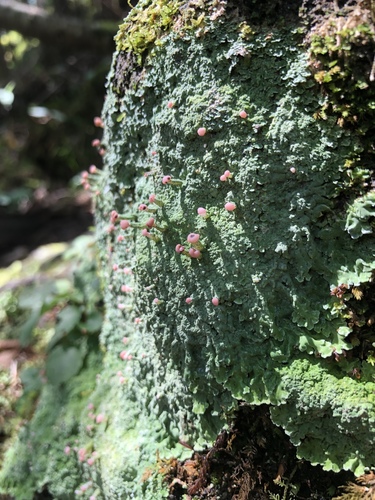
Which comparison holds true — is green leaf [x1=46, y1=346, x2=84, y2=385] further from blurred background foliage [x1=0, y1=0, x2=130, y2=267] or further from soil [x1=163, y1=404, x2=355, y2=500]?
blurred background foliage [x1=0, y1=0, x2=130, y2=267]

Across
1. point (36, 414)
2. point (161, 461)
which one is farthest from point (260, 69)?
point (36, 414)

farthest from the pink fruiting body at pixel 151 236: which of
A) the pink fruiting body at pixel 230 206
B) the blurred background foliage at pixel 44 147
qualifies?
the blurred background foliage at pixel 44 147

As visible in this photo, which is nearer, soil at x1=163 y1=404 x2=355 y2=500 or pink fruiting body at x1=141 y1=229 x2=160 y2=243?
soil at x1=163 y1=404 x2=355 y2=500

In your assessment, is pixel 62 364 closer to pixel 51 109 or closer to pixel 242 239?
pixel 242 239

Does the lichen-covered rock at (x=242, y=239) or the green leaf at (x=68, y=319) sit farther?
the green leaf at (x=68, y=319)

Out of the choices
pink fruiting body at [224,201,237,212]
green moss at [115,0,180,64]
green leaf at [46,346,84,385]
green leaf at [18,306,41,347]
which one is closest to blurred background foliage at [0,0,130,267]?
green leaf at [18,306,41,347]

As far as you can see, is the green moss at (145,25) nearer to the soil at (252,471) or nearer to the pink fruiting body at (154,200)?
the pink fruiting body at (154,200)

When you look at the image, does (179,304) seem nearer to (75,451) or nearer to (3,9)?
(75,451)

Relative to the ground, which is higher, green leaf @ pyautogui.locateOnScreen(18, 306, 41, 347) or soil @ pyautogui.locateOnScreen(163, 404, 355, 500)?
soil @ pyautogui.locateOnScreen(163, 404, 355, 500)
